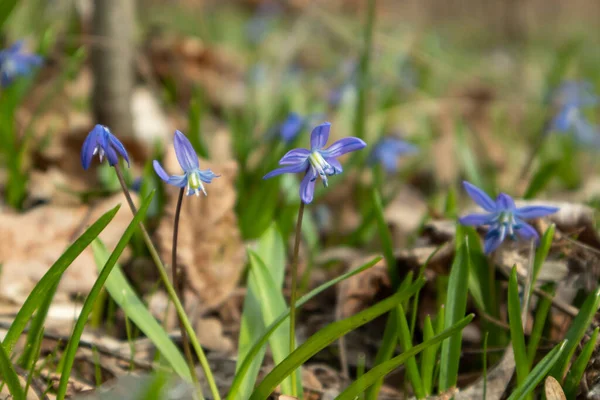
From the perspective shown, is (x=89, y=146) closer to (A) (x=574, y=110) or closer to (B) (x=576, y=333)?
(B) (x=576, y=333)

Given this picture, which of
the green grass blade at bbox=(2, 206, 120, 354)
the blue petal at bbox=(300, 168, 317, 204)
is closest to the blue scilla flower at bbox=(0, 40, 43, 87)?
the green grass blade at bbox=(2, 206, 120, 354)

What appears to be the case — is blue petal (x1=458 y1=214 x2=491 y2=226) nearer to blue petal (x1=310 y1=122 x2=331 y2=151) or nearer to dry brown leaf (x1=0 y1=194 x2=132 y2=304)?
blue petal (x1=310 y1=122 x2=331 y2=151)

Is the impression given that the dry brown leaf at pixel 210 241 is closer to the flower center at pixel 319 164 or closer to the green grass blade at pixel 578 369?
the flower center at pixel 319 164

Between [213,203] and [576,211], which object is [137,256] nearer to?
[213,203]

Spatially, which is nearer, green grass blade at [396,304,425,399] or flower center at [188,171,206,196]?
flower center at [188,171,206,196]

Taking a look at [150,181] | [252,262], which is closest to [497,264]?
[252,262]

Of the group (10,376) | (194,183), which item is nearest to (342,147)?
(194,183)
